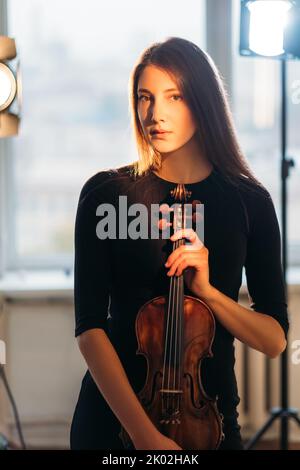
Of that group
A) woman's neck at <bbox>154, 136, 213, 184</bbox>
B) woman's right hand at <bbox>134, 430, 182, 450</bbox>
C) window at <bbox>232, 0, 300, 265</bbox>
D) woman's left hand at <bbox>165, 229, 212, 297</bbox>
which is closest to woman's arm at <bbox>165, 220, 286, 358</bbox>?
woman's left hand at <bbox>165, 229, 212, 297</bbox>

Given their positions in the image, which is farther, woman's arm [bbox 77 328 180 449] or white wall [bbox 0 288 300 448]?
white wall [bbox 0 288 300 448]

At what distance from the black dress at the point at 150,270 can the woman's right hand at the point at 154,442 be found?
6cm

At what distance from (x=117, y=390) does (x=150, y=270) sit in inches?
7.9

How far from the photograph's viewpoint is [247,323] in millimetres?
1207

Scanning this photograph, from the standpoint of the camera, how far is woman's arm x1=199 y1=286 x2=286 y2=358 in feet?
3.90

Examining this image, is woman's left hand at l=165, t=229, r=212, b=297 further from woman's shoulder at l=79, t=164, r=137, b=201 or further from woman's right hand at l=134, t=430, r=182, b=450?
woman's right hand at l=134, t=430, r=182, b=450

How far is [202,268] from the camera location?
117 centimetres

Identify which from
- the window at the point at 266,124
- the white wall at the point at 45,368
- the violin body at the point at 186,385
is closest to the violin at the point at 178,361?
the violin body at the point at 186,385

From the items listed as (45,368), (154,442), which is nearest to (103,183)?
(154,442)

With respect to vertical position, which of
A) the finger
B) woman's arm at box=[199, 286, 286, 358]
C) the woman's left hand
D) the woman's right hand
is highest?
the finger

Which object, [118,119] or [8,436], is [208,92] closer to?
[118,119]

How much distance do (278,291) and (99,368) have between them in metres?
0.32

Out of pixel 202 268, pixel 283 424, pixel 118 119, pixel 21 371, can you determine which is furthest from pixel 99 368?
pixel 118 119

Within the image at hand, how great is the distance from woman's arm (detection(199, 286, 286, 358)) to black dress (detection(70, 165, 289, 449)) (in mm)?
15
